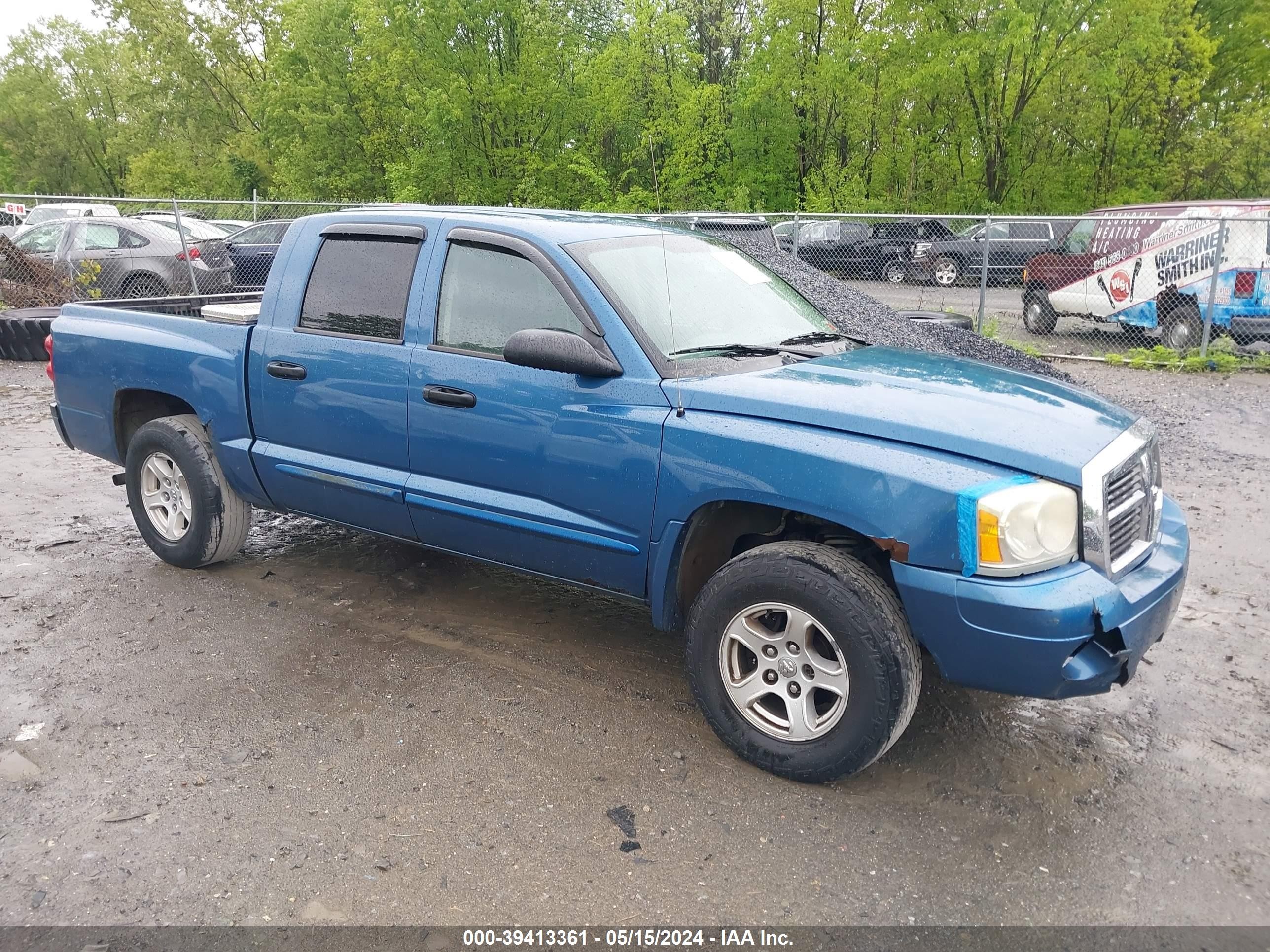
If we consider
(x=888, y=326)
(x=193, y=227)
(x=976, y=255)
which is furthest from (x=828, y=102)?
(x=888, y=326)

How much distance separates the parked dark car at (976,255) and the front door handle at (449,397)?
10.3 meters

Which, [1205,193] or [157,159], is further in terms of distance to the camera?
[157,159]

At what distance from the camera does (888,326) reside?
7.51 metres

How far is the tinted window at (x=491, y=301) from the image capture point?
3.95m

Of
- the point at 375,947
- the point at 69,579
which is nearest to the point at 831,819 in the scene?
the point at 375,947

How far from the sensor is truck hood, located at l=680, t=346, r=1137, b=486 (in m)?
3.09

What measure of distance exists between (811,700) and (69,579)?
4.11 m

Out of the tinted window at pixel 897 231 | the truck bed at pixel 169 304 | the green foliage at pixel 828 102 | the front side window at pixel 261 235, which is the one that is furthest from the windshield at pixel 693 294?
the green foliage at pixel 828 102

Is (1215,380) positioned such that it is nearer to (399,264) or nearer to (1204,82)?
(399,264)

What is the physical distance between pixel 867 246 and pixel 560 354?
1246 cm

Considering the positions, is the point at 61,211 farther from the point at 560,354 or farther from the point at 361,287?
the point at 560,354

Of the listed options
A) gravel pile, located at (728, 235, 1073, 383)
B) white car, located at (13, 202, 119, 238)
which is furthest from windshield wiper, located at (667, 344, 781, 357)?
white car, located at (13, 202, 119, 238)

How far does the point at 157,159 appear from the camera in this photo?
153 ft

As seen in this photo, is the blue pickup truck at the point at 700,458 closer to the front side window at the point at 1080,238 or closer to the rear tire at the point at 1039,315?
the front side window at the point at 1080,238
